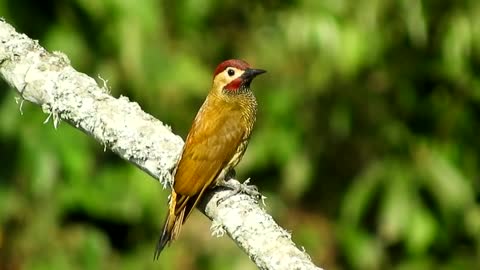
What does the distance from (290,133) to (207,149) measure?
2.08 metres

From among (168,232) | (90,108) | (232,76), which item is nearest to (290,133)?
(232,76)

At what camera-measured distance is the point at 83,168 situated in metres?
5.79

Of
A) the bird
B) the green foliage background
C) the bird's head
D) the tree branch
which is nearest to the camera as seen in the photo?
the tree branch

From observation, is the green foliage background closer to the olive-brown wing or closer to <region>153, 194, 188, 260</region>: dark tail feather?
the olive-brown wing

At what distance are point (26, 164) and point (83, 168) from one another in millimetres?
243

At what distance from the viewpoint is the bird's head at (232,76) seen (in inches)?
187

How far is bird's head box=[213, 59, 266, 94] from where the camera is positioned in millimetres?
4758

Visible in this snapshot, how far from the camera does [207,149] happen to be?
14.4 feet

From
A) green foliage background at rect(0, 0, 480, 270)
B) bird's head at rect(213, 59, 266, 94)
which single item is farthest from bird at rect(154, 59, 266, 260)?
green foliage background at rect(0, 0, 480, 270)

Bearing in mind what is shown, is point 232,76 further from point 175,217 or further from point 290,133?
point 290,133

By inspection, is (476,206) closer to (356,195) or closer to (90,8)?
(356,195)

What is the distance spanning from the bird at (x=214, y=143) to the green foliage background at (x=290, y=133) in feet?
3.10

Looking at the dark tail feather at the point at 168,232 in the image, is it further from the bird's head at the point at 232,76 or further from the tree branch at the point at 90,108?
the bird's head at the point at 232,76

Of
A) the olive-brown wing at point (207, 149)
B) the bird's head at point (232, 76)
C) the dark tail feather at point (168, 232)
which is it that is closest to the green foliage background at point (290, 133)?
the bird's head at point (232, 76)
